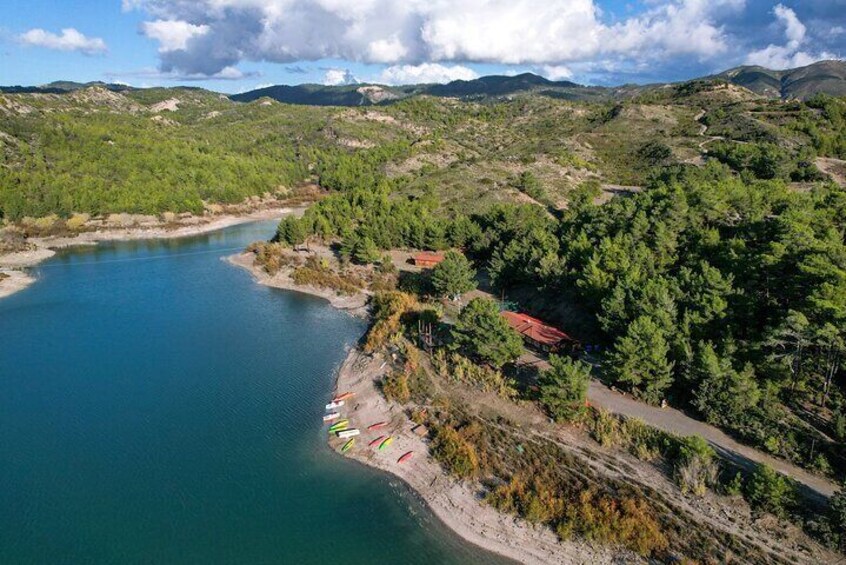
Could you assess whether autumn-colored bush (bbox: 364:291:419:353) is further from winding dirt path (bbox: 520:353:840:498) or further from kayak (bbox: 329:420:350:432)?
winding dirt path (bbox: 520:353:840:498)

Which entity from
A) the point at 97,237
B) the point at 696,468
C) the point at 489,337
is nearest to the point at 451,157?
the point at 97,237

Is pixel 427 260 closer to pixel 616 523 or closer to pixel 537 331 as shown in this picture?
pixel 537 331

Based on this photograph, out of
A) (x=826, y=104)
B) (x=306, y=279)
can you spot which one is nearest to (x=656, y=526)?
(x=306, y=279)

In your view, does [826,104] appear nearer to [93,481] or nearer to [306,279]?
[306,279]

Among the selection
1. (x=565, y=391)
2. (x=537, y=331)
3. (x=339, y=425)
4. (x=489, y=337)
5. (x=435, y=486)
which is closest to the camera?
(x=435, y=486)

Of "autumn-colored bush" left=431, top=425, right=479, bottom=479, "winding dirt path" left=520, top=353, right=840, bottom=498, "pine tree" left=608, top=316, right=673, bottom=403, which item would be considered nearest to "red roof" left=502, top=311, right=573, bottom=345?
"winding dirt path" left=520, top=353, right=840, bottom=498

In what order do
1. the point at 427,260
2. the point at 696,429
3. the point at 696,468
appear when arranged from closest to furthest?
the point at 696,468, the point at 696,429, the point at 427,260

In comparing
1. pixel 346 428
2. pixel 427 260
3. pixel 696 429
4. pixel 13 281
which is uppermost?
pixel 696 429
